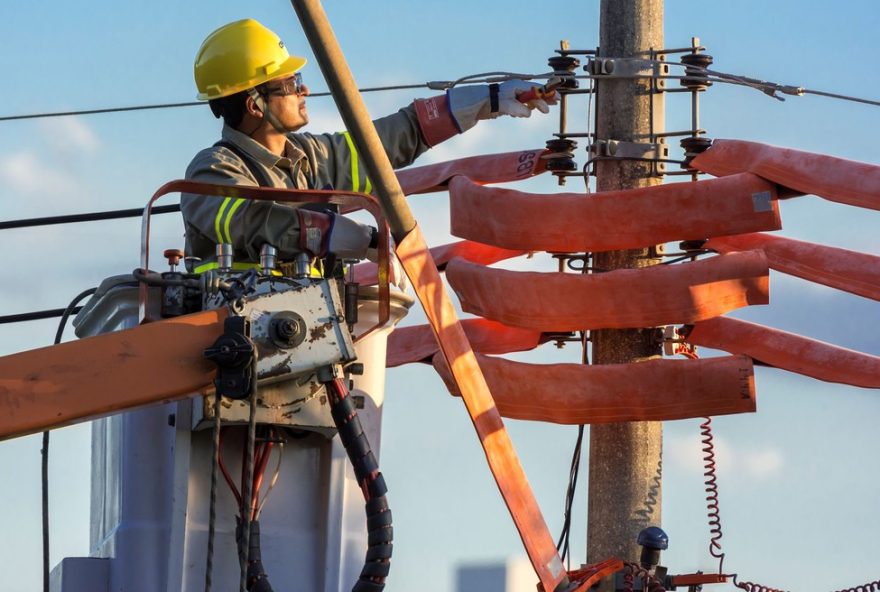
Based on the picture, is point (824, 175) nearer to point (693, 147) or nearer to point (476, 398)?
point (693, 147)

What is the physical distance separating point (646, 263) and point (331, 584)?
10.4ft

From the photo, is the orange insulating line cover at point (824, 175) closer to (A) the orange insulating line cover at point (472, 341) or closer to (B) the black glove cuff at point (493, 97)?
(A) the orange insulating line cover at point (472, 341)

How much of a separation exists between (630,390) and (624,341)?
0.43 meters

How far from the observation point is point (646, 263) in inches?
335

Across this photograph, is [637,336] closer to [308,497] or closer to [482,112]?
[482,112]

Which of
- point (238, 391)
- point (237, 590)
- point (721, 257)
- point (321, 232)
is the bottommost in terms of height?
point (237, 590)

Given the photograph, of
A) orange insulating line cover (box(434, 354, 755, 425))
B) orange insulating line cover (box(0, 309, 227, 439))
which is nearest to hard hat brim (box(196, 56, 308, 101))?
orange insulating line cover (box(0, 309, 227, 439))

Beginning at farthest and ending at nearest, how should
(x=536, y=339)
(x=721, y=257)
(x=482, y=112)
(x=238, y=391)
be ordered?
1. (x=536, y=339)
2. (x=721, y=257)
3. (x=482, y=112)
4. (x=238, y=391)

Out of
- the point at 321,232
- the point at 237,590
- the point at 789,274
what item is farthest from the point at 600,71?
the point at 237,590

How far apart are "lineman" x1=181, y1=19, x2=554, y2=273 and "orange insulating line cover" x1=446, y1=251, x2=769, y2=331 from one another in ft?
3.18

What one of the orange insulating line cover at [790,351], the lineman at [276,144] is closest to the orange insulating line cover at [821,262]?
the orange insulating line cover at [790,351]

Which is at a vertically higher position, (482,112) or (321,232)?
(482,112)

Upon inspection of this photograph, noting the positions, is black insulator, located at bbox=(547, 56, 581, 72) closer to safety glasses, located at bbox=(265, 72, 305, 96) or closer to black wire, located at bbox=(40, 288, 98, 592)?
safety glasses, located at bbox=(265, 72, 305, 96)

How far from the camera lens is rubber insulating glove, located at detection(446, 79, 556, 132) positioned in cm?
710
